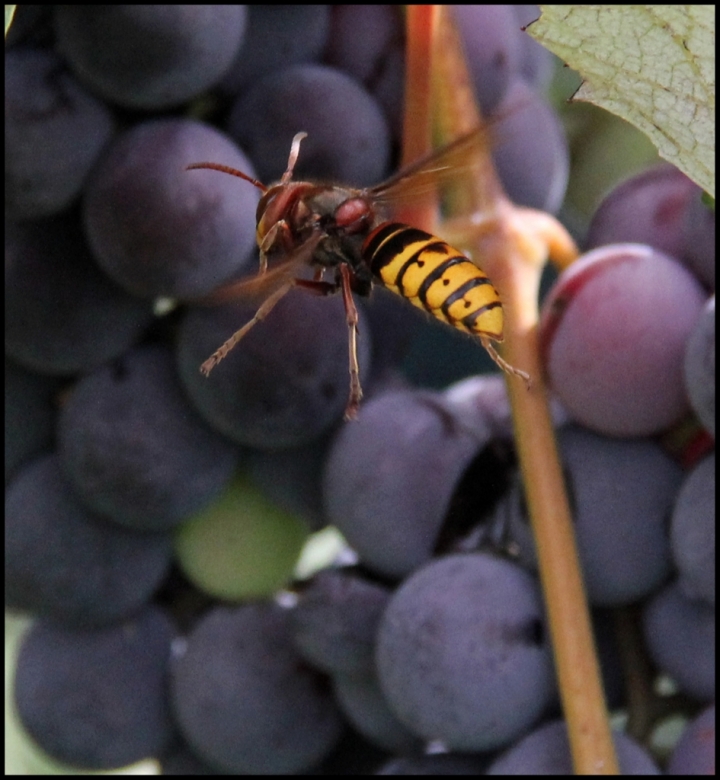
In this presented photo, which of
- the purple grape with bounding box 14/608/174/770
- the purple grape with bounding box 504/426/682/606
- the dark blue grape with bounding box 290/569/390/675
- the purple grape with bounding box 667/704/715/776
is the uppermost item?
the purple grape with bounding box 504/426/682/606

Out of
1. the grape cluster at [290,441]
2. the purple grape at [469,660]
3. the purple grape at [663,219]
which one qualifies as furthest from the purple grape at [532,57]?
the purple grape at [469,660]

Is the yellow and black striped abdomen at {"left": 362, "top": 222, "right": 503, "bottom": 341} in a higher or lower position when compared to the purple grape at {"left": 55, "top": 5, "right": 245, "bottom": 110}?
lower

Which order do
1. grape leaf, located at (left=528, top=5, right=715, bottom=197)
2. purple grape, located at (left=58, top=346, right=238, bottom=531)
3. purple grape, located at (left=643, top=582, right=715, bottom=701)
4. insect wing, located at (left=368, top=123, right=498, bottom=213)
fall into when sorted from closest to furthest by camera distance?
grape leaf, located at (left=528, top=5, right=715, bottom=197) < insect wing, located at (left=368, top=123, right=498, bottom=213) < purple grape, located at (left=643, top=582, right=715, bottom=701) < purple grape, located at (left=58, top=346, right=238, bottom=531)

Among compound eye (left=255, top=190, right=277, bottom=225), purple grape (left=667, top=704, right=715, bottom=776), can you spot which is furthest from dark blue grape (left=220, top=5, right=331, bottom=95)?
purple grape (left=667, top=704, right=715, bottom=776)

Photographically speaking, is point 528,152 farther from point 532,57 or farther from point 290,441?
point 290,441

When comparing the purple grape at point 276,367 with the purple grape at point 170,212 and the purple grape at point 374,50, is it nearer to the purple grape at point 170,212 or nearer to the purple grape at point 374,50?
the purple grape at point 170,212

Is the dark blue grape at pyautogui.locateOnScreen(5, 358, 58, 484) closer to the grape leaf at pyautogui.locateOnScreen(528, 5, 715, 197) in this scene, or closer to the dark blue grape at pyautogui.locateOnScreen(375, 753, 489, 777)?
the dark blue grape at pyautogui.locateOnScreen(375, 753, 489, 777)

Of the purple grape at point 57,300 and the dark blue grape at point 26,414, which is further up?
the purple grape at point 57,300

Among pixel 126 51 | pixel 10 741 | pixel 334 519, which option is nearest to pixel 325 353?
pixel 334 519
